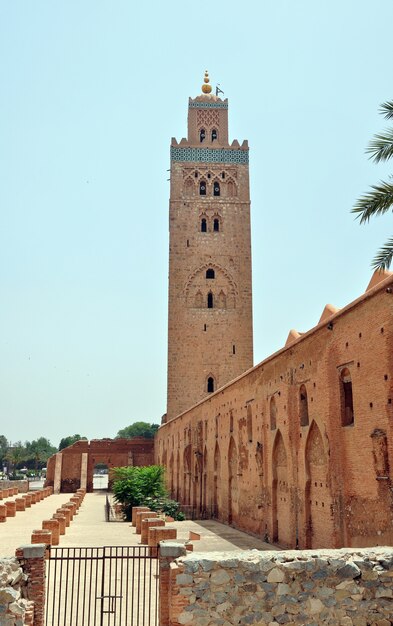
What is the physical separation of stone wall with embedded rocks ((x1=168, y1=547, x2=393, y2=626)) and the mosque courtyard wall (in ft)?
8.65

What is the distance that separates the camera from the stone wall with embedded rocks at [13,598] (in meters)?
6.27

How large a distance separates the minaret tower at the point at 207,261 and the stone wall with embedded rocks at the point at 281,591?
28.2 m

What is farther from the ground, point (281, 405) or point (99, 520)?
point (281, 405)

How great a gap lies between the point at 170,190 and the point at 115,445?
16967mm

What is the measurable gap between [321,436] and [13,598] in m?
6.84

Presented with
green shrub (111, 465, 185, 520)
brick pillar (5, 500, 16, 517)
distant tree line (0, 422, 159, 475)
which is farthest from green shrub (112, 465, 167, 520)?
distant tree line (0, 422, 159, 475)

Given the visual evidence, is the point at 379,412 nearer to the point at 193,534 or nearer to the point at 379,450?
the point at 379,450

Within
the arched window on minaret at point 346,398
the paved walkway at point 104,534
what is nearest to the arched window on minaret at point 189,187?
the paved walkway at point 104,534

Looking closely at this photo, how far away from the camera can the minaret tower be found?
34844 mm

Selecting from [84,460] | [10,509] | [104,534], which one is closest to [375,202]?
[104,534]

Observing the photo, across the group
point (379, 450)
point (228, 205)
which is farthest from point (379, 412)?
point (228, 205)

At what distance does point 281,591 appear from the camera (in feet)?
20.5

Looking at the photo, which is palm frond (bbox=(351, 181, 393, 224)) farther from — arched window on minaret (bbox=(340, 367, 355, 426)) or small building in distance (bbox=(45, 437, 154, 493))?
small building in distance (bbox=(45, 437, 154, 493))

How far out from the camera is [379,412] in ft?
30.6
